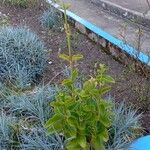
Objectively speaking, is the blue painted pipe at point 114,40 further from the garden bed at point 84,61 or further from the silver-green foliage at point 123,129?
the silver-green foliage at point 123,129

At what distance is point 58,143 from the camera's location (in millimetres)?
3188

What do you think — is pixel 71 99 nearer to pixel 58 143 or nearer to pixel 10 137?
pixel 58 143

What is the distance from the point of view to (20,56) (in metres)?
4.65

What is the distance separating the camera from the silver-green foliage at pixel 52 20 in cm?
571

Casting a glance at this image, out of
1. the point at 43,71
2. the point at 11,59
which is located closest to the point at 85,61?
the point at 43,71

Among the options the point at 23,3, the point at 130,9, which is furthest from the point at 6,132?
the point at 23,3

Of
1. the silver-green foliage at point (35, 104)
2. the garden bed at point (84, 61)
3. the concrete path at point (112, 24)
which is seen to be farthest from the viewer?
the concrete path at point (112, 24)

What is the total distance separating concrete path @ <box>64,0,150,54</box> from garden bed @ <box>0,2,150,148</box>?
0.27m

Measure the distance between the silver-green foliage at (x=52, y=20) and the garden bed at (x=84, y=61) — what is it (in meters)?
0.08

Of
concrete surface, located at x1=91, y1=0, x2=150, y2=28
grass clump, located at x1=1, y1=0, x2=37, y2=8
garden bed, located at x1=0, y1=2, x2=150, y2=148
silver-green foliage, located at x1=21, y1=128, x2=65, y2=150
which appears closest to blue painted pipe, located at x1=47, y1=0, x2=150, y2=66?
garden bed, located at x1=0, y1=2, x2=150, y2=148

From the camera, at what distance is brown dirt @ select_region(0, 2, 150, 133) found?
3.94 metres

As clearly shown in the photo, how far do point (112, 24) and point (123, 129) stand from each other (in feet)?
7.76

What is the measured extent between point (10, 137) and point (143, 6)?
2990mm

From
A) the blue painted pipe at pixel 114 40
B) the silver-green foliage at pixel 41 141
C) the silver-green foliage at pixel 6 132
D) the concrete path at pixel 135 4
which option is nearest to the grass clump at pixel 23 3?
the blue painted pipe at pixel 114 40
